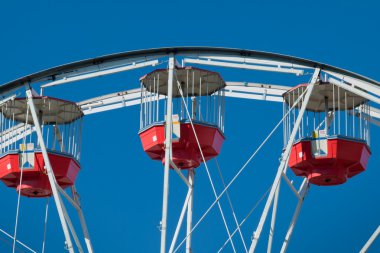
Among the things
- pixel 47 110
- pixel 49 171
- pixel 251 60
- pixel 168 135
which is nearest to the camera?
pixel 168 135

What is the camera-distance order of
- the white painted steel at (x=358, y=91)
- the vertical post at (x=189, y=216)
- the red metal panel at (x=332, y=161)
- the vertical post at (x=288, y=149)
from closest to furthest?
the vertical post at (x=288, y=149)
the white painted steel at (x=358, y=91)
the red metal panel at (x=332, y=161)
the vertical post at (x=189, y=216)

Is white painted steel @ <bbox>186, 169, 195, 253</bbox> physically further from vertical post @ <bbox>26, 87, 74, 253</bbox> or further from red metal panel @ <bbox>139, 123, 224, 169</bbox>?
vertical post @ <bbox>26, 87, 74, 253</bbox>

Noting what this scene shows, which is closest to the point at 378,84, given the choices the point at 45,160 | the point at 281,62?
the point at 281,62

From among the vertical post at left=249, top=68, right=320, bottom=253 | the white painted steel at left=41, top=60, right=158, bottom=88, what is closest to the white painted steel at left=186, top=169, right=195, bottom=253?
the vertical post at left=249, top=68, right=320, bottom=253

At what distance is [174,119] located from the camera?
46.9m

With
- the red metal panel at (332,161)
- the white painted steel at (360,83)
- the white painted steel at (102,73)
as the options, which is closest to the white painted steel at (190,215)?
the red metal panel at (332,161)

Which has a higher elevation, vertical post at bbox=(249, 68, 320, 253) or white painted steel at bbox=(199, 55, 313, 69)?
white painted steel at bbox=(199, 55, 313, 69)

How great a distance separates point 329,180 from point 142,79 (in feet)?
20.9

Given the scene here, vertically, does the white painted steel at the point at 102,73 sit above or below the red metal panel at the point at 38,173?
above

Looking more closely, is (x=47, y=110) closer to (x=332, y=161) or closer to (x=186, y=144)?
(x=186, y=144)

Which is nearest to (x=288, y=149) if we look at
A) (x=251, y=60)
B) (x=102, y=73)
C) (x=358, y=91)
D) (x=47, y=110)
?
(x=358, y=91)

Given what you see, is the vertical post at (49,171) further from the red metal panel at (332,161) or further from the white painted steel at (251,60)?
the red metal panel at (332,161)

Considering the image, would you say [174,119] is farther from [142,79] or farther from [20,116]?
[20,116]

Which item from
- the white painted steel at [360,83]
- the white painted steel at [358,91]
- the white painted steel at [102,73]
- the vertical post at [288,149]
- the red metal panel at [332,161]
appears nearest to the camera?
the vertical post at [288,149]
